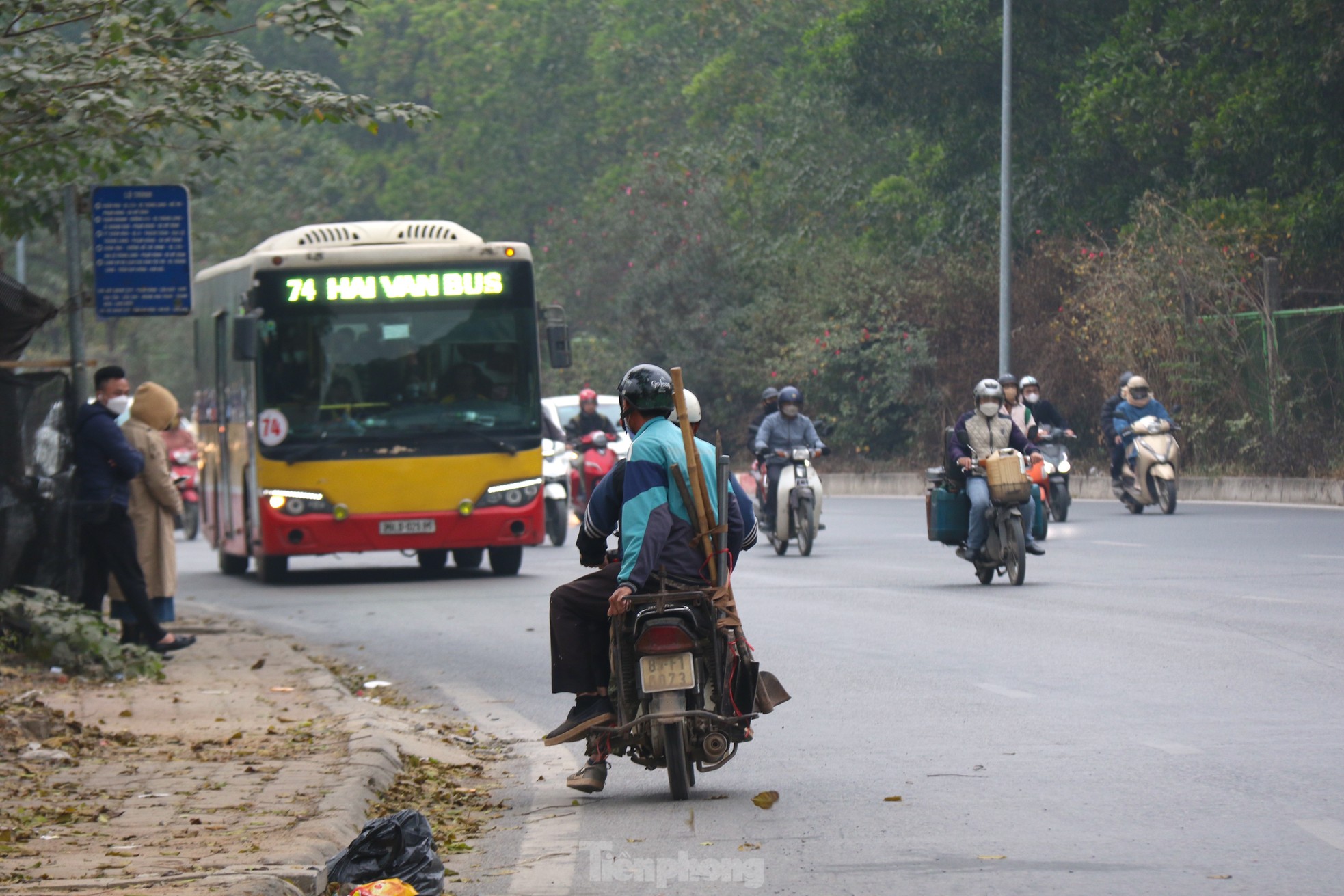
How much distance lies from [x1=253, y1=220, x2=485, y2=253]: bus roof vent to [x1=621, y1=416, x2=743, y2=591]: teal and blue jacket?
1215 cm

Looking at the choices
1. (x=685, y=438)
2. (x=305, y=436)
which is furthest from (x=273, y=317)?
(x=685, y=438)

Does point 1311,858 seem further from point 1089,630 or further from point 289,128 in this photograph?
point 289,128

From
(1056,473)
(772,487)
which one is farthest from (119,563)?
(1056,473)

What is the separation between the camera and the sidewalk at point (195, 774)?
6285mm

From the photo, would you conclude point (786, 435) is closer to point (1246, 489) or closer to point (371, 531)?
point (371, 531)

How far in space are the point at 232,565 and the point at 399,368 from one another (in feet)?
15.7

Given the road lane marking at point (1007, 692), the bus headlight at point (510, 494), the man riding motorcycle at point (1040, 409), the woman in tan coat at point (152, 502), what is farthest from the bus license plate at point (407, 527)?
the road lane marking at point (1007, 692)

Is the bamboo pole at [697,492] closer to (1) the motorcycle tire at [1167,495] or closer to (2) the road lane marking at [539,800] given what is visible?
(2) the road lane marking at [539,800]

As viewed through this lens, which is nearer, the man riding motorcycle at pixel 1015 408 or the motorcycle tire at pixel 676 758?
the motorcycle tire at pixel 676 758

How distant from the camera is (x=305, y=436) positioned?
757 inches

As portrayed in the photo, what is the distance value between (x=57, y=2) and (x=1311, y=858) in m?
7.54

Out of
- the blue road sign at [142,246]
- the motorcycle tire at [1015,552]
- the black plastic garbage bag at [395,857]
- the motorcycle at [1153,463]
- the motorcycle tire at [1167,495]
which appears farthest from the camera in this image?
the motorcycle tire at [1167,495]

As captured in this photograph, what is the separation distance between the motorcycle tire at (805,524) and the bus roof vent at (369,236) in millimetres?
4263

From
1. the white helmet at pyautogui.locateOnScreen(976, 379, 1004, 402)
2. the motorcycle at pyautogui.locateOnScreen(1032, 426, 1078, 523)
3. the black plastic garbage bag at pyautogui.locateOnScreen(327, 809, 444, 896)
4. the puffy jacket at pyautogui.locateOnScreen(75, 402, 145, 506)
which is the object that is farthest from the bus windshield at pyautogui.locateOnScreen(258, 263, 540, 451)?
the black plastic garbage bag at pyautogui.locateOnScreen(327, 809, 444, 896)
